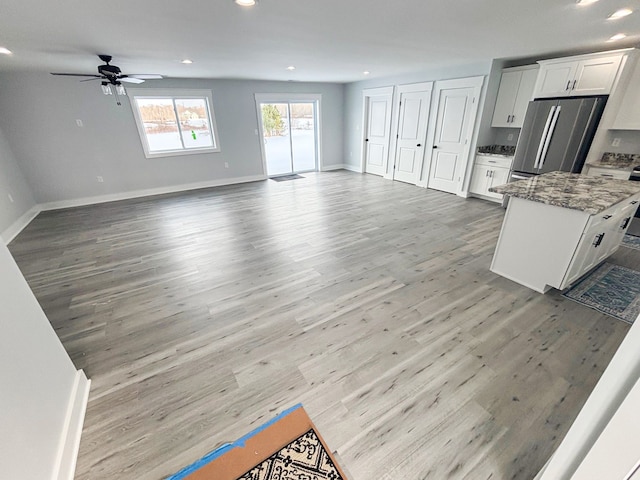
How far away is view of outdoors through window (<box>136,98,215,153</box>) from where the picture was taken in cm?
576

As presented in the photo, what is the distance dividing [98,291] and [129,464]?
2.01 m

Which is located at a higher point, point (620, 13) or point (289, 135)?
point (620, 13)

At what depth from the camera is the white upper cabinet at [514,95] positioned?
4406mm

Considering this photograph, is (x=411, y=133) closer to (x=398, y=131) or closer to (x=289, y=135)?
(x=398, y=131)

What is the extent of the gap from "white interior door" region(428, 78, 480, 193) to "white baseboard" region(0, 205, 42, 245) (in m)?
7.49

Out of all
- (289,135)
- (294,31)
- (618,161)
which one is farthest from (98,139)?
(618,161)

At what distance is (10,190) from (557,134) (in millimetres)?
8811

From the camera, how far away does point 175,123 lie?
604cm

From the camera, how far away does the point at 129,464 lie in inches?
52.7

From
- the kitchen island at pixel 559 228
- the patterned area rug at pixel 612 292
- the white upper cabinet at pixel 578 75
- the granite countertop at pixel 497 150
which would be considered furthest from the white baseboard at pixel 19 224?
the white upper cabinet at pixel 578 75

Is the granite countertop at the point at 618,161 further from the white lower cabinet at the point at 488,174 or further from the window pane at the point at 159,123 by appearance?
the window pane at the point at 159,123

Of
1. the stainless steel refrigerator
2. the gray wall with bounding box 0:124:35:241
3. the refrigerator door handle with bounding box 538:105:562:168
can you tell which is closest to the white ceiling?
the stainless steel refrigerator

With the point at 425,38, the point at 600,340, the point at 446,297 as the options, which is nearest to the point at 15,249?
the point at 446,297

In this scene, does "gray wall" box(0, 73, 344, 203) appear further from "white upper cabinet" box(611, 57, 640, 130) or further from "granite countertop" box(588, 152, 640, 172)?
"granite countertop" box(588, 152, 640, 172)
